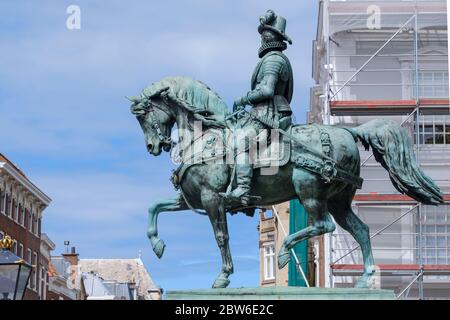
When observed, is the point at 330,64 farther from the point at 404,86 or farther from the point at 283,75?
the point at 283,75

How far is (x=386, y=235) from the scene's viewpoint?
3856 cm

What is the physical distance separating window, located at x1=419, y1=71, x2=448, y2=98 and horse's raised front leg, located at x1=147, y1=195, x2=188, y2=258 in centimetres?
2308

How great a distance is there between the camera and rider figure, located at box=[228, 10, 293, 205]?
55.8ft

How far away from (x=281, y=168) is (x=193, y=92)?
1556 millimetres

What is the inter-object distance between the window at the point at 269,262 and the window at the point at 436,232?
24.6 m

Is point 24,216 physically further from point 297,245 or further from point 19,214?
point 297,245

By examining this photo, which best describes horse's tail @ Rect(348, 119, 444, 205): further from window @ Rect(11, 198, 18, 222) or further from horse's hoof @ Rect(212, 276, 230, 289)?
window @ Rect(11, 198, 18, 222)

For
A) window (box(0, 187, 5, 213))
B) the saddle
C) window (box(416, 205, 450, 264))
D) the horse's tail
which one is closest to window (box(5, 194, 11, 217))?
window (box(0, 187, 5, 213))

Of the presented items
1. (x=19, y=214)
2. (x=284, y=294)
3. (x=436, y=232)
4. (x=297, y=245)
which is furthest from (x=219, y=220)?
(x=19, y=214)

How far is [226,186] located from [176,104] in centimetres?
128

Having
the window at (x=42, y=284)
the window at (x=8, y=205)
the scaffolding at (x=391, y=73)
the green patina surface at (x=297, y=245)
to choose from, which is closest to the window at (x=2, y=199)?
the window at (x=8, y=205)

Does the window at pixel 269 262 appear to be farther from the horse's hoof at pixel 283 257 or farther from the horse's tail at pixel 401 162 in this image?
the horse's hoof at pixel 283 257

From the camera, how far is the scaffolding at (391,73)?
37.6m
